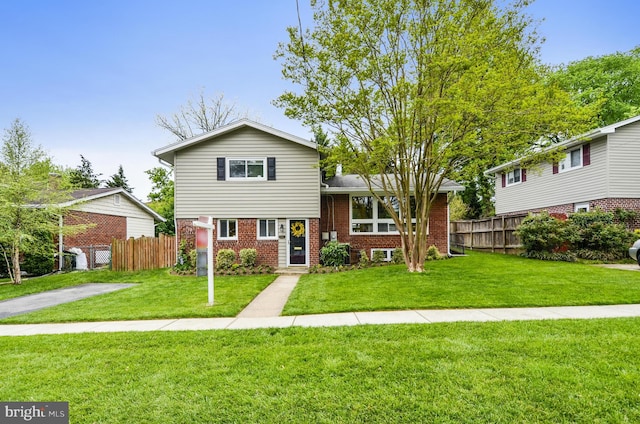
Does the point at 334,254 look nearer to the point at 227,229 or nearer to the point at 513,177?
the point at 227,229

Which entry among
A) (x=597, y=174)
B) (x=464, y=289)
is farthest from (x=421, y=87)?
(x=597, y=174)

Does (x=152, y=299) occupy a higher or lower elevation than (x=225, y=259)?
lower

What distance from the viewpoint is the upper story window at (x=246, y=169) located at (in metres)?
13.3

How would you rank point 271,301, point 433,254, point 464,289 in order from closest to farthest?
point 271,301 < point 464,289 < point 433,254

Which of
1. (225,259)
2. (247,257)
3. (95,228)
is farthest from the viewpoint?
(95,228)

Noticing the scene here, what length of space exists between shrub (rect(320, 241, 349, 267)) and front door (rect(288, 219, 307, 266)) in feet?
2.70

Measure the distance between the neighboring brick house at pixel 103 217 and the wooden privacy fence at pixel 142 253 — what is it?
64.5 inches

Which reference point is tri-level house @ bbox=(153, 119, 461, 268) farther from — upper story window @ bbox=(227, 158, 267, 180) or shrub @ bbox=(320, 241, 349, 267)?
shrub @ bbox=(320, 241, 349, 267)

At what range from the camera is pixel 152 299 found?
8055mm

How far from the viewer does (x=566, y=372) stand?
327 cm

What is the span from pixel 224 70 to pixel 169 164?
7.05 m

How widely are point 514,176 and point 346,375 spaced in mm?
20790

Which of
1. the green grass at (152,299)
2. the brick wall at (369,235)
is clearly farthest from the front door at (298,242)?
the green grass at (152,299)

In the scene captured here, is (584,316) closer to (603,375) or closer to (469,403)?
(603,375)
